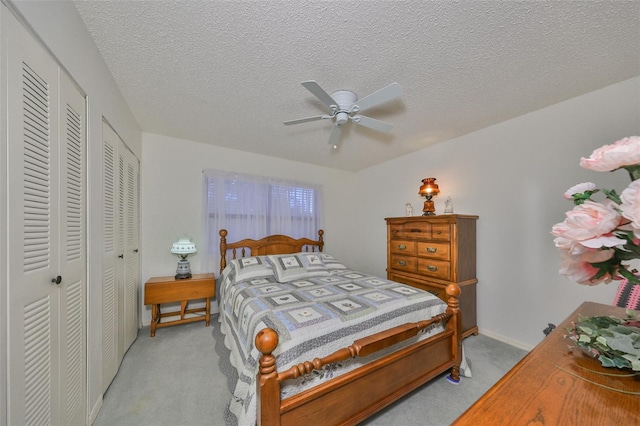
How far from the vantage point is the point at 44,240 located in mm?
1057

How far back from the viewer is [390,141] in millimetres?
3104

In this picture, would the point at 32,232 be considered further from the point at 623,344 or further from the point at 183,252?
the point at 623,344

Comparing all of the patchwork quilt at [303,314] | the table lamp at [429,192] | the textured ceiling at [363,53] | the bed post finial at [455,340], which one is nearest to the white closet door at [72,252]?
the textured ceiling at [363,53]

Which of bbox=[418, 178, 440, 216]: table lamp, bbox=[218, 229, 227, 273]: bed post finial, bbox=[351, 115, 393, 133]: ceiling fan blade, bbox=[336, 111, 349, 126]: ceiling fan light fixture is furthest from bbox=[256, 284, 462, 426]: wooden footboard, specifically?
bbox=[218, 229, 227, 273]: bed post finial

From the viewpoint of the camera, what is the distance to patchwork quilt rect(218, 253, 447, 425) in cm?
135

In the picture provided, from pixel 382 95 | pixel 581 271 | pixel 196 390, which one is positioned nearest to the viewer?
pixel 581 271

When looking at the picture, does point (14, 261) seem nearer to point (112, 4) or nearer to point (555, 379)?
point (112, 4)

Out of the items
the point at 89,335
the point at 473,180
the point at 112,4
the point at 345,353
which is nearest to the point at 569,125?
the point at 473,180

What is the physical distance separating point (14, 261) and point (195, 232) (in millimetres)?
2368

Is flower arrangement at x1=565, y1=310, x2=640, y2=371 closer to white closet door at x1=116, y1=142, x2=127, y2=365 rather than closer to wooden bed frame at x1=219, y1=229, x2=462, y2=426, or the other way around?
wooden bed frame at x1=219, y1=229, x2=462, y2=426

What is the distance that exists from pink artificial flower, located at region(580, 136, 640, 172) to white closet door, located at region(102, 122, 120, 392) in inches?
96.9

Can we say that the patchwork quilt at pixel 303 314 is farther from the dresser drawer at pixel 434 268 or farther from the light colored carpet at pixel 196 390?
the dresser drawer at pixel 434 268

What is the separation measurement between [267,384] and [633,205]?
1.39 meters

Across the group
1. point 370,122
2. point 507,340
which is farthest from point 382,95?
point 507,340
